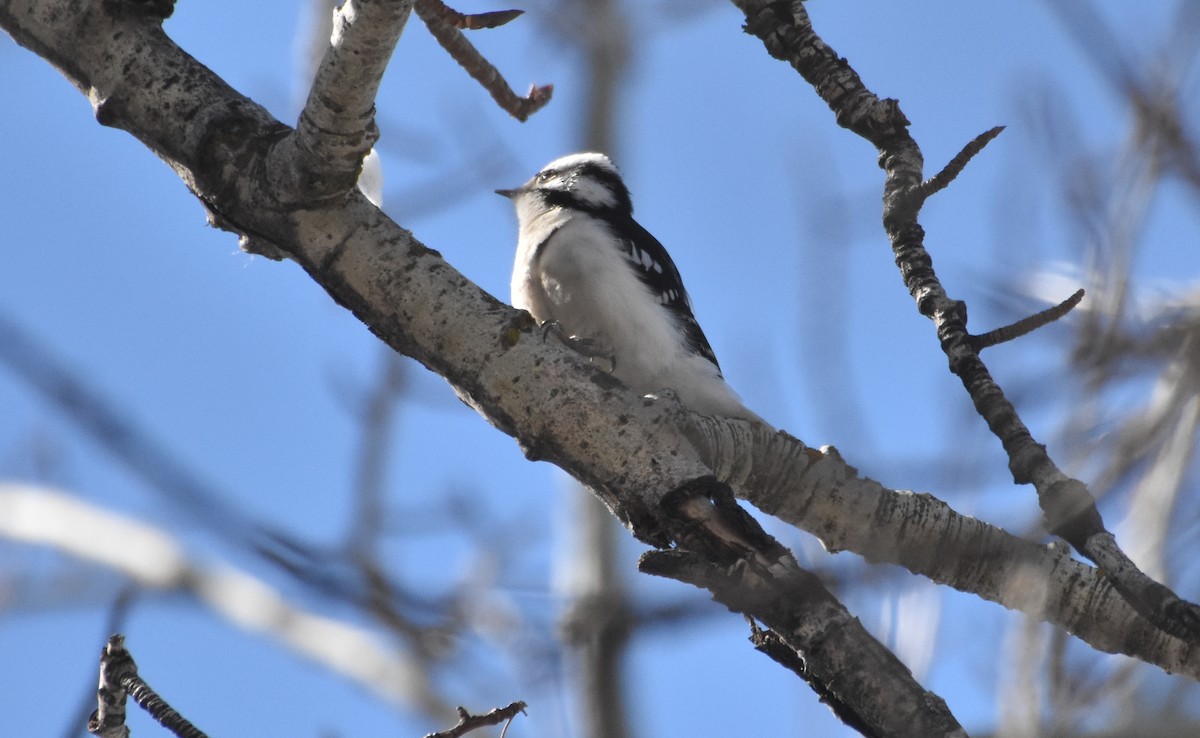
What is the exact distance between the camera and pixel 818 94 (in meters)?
2.68

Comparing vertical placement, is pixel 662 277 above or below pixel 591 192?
below

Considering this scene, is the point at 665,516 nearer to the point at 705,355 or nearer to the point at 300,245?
the point at 300,245

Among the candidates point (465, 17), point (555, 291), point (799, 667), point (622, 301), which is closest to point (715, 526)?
point (799, 667)

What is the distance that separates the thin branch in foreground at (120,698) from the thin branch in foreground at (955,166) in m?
1.70

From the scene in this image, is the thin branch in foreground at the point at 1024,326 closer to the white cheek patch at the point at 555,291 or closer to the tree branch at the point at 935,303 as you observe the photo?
the tree branch at the point at 935,303

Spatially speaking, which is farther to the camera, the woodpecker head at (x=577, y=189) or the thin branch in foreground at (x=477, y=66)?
the woodpecker head at (x=577, y=189)

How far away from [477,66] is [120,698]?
2146 mm

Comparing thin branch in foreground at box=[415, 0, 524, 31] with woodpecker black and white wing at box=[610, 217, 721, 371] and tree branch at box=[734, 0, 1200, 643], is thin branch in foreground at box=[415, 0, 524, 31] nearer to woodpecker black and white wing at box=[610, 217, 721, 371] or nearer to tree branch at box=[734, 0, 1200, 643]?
tree branch at box=[734, 0, 1200, 643]

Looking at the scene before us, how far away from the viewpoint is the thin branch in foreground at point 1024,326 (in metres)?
2.15

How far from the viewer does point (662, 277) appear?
4.55 meters

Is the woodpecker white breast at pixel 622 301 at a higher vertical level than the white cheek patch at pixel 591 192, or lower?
lower

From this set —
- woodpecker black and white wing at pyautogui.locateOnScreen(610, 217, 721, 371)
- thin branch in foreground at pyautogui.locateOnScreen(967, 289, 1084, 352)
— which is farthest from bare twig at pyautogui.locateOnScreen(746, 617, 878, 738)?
woodpecker black and white wing at pyautogui.locateOnScreen(610, 217, 721, 371)

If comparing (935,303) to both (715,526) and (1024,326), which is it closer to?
(1024,326)

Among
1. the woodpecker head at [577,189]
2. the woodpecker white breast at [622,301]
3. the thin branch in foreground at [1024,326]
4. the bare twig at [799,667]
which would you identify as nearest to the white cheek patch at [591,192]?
the woodpecker head at [577,189]
